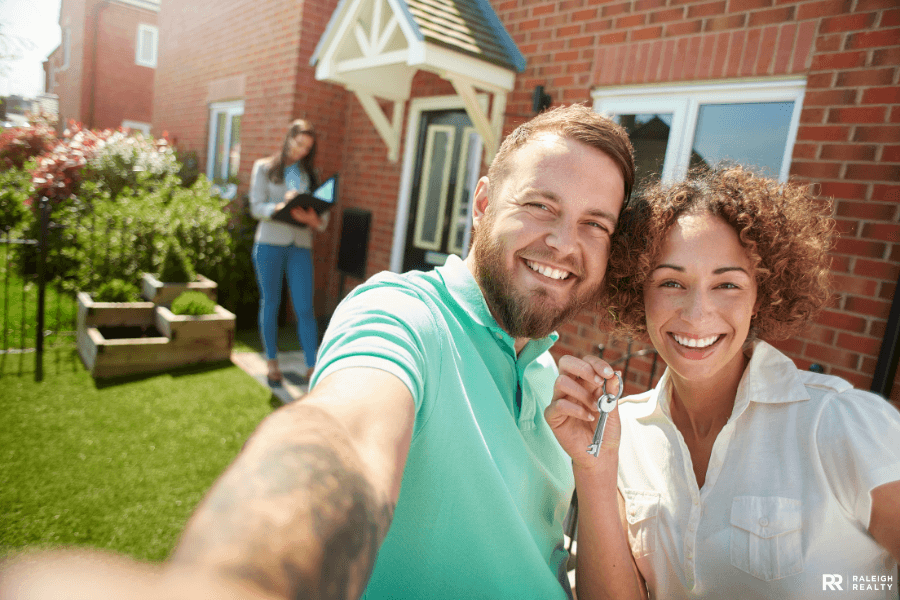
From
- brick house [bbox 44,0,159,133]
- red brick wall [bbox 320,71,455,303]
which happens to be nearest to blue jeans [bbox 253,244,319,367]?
red brick wall [bbox 320,71,455,303]

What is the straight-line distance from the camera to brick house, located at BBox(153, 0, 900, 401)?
8.43 ft

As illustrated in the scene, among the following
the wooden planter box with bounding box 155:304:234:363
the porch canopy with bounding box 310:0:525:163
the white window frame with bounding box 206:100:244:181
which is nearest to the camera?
the porch canopy with bounding box 310:0:525:163

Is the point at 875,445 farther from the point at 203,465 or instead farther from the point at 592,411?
the point at 203,465

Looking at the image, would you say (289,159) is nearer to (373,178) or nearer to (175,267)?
(373,178)

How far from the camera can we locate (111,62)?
735 inches

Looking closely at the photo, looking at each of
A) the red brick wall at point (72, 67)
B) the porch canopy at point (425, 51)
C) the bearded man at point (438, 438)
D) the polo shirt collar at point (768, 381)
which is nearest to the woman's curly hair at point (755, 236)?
the bearded man at point (438, 438)

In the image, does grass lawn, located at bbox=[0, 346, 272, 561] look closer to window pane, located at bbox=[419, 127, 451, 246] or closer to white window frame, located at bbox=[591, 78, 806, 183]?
window pane, located at bbox=[419, 127, 451, 246]

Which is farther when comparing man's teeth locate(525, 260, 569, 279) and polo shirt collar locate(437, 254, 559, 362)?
man's teeth locate(525, 260, 569, 279)

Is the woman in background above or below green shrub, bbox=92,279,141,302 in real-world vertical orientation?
above

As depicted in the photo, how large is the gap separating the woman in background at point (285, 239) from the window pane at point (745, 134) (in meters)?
3.18

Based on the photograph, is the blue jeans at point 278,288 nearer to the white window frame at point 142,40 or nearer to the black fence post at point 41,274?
the black fence post at point 41,274

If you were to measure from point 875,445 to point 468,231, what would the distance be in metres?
4.17

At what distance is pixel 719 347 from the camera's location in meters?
1.51

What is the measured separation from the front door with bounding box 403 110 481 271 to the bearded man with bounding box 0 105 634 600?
141 inches
